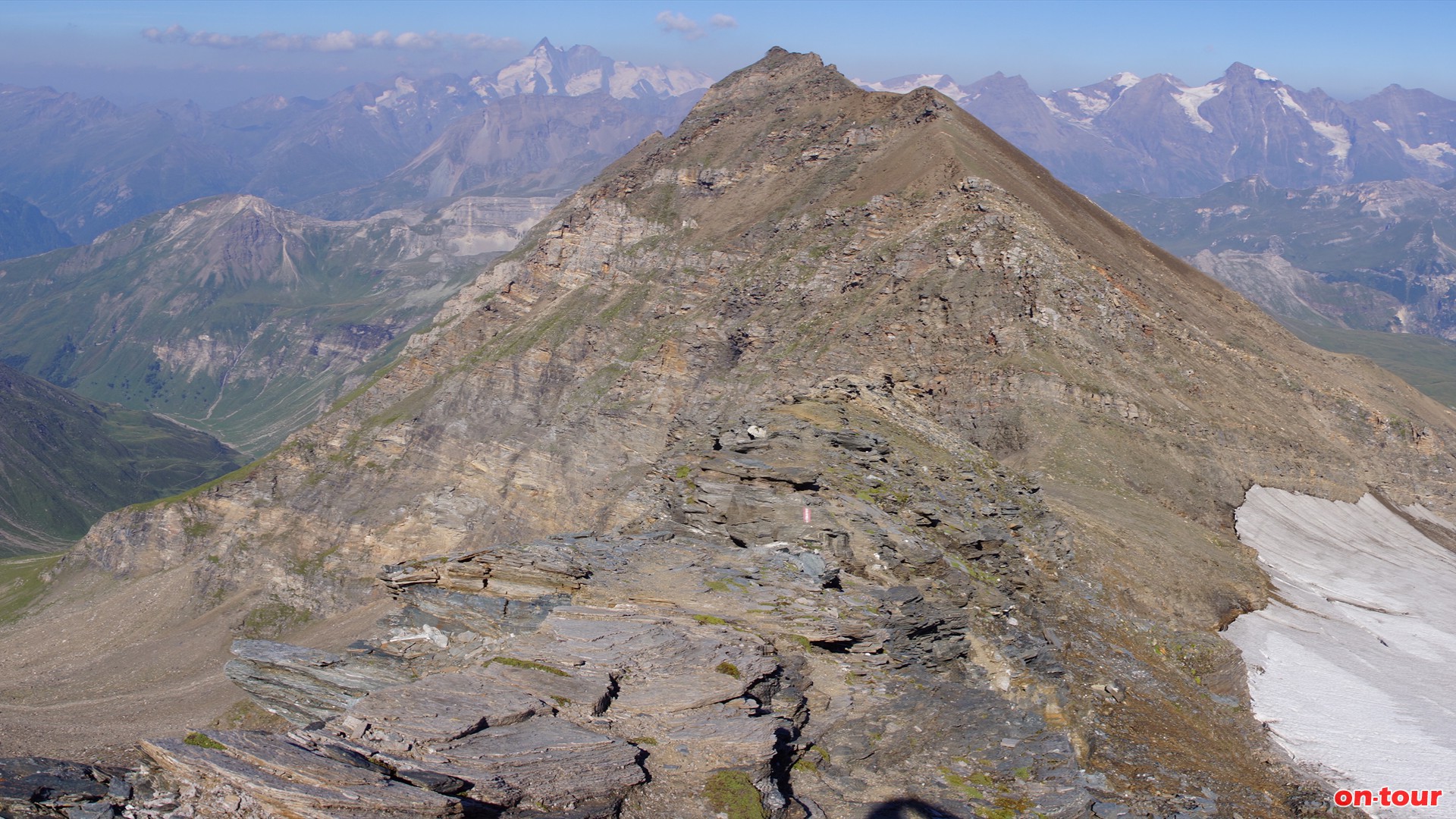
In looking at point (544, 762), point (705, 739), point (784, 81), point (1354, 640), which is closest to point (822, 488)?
point (705, 739)

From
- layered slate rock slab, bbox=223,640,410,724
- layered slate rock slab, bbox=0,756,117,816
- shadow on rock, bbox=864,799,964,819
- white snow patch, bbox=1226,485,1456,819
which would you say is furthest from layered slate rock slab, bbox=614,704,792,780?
white snow patch, bbox=1226,485,1456,819

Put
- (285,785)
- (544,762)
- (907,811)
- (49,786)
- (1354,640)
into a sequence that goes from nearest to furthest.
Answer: (285,785)
(49,786)
(544,762)
(907,811)
(1354,640)

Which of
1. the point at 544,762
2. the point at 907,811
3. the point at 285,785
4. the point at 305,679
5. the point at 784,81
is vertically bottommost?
the point at 907,811

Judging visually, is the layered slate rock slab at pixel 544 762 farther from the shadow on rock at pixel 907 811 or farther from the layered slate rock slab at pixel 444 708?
the shadow on rock at pixel 907 811

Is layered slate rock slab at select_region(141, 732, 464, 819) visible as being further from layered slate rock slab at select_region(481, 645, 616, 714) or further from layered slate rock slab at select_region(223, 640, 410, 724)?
layered slate rock slab at select_region(223, 640, 410, 724)

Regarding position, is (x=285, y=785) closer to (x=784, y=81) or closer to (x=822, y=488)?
(x=822, y=488)

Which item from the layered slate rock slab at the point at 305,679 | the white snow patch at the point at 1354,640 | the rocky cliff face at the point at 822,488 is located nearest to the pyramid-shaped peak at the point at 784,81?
the rocky cliff face at the point at 822,488
